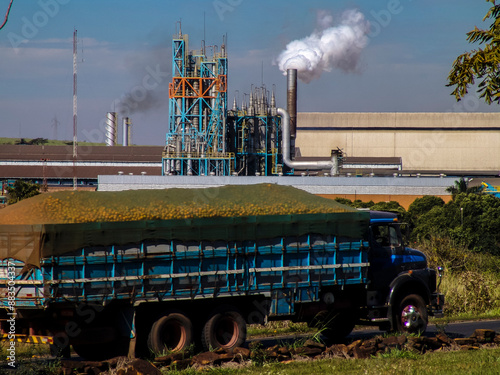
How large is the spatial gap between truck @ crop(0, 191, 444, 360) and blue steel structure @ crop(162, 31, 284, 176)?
61.8m

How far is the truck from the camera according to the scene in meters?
13.3

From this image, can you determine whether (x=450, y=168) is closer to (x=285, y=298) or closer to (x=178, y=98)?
(x=178, y=98)

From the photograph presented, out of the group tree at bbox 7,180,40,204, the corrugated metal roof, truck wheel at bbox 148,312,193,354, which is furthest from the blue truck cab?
the corrugated metal roof

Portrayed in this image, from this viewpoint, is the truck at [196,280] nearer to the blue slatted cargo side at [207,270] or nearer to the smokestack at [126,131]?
the blue slatted cargo side at [207,270]

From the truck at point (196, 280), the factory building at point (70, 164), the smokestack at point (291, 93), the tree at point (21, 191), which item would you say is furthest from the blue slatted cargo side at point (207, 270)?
the factory building at point (70, 164)

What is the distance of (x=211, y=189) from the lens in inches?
640

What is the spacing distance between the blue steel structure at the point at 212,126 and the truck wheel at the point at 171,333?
63.4m

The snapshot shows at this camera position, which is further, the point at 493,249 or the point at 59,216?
the point at 493,249

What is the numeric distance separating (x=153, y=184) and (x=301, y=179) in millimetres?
16219

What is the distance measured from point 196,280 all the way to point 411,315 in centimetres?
595

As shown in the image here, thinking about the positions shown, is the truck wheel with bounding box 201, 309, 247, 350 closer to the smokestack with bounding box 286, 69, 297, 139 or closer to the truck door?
the truck door

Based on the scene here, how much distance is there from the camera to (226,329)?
15.1m

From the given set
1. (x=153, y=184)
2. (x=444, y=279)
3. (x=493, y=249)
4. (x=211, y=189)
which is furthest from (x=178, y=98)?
(x=211, y=189)

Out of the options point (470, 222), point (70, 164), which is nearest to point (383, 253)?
point (470, 222)
